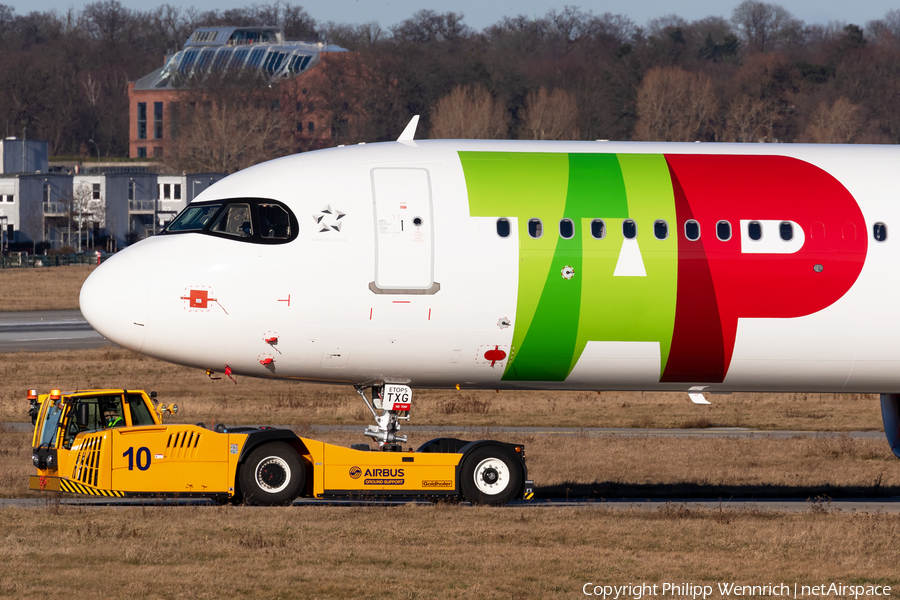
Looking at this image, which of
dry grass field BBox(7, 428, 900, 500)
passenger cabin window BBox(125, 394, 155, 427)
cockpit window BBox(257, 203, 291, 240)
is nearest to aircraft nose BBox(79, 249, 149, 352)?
cockpit window BBox(257, 203, 291, 240)

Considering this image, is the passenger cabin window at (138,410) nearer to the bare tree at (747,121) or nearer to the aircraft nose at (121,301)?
the aircraft nose at (121,301)

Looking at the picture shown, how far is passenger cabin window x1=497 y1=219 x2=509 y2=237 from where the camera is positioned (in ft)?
75.7

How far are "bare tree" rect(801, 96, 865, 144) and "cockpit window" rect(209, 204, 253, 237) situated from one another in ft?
437

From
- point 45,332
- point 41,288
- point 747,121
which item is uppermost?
point 747,121

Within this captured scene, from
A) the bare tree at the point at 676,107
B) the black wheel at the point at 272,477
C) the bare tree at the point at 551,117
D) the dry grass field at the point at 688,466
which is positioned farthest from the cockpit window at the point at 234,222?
the bare tree at the point at 551,117

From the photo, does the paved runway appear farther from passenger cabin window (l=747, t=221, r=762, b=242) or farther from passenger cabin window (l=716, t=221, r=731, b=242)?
passenger cabin window (l=747, t=221, r=762, b=242)

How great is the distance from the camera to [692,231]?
77.4 ft

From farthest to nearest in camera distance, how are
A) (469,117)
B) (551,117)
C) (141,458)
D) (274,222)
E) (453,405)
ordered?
(551,117) < (469,117) < (453,405) < (274,222) < (141,458)

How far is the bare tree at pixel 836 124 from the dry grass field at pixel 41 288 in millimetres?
86775

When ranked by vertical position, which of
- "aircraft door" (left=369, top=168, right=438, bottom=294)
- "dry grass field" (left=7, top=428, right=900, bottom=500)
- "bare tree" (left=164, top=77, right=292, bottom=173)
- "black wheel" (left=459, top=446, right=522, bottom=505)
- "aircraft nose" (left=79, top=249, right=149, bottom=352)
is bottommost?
"dry grass field" (left=7, top=428, right=900, bottom=500)

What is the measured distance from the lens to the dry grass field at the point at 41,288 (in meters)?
93.8

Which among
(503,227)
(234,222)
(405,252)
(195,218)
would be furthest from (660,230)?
(195,218)

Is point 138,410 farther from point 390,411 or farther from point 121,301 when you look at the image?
point 390,411

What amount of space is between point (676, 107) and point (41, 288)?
91.1m
